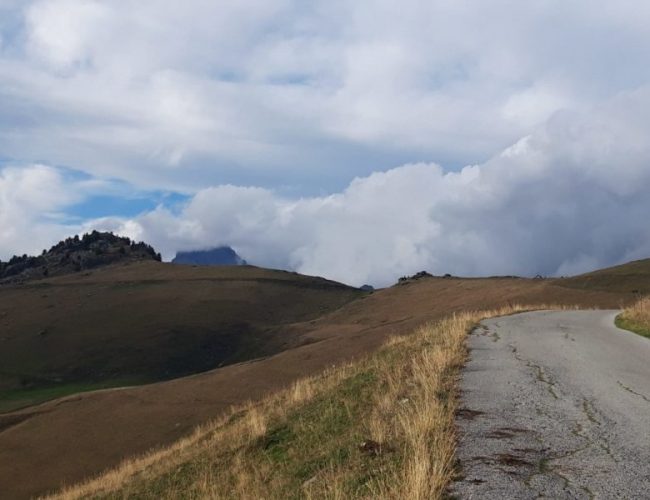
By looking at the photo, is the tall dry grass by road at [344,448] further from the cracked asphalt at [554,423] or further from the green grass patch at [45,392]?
the green grass patch at [45,392]

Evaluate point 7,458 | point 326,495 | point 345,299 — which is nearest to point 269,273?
point 345,299

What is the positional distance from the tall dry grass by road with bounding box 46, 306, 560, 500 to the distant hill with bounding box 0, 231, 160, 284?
115 m

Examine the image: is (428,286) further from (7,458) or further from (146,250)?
(146,250)

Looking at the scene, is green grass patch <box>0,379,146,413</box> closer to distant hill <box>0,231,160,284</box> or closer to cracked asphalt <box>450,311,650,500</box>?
cracked asphalt <box>450,311,650,500</box>

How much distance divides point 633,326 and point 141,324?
5955 centimetres

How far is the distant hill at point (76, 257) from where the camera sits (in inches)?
4862

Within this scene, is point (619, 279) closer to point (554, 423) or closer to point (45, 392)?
point (554, 423)

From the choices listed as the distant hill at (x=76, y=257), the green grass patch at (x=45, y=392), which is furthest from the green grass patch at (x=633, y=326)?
the distant hill at (x=76, y=257)

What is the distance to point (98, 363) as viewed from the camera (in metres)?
61.8

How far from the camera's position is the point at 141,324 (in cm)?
7275

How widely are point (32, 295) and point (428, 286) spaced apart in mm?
56542

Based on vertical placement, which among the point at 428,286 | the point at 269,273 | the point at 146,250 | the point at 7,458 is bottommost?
the point at 7,458

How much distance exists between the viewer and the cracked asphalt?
5.86 meters

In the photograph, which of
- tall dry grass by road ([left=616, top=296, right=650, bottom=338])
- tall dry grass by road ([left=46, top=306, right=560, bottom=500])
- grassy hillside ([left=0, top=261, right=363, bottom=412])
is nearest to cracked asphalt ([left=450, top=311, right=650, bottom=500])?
tall dry grass by road ([left=46, top=306, right=560, bottom=500])
